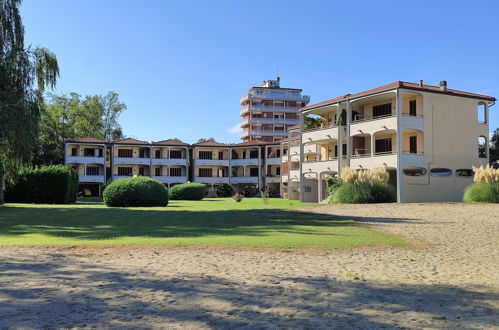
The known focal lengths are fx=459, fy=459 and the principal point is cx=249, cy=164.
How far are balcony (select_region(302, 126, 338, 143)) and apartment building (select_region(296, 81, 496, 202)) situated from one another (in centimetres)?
11

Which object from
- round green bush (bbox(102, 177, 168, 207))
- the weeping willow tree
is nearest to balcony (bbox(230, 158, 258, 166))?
round green bush (bbox(102, 177, 168, 207))

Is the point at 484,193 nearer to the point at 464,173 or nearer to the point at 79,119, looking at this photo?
the point at 464,173

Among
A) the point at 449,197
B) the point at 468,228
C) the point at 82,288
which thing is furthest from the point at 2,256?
the point at 449,197

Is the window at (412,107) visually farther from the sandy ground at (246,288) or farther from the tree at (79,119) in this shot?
the tree at (79,119)

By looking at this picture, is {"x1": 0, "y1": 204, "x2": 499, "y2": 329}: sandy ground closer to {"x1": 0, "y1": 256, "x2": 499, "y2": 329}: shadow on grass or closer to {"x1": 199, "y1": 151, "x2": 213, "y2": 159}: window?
{"x1": 0, "y1": 256, "x2": 499, "y2": 329}: shadow on grass

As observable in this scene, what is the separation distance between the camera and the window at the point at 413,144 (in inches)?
1569

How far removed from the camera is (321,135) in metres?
46.8

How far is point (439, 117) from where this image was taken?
39.6 metres

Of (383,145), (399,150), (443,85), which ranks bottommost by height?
(399,150)

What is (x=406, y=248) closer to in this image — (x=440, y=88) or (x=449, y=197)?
(x=449, y=197)

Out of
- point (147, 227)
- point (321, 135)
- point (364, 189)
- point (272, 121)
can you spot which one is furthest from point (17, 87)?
point (272, 121)

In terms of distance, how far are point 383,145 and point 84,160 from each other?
51.8m

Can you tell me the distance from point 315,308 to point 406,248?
259 inches

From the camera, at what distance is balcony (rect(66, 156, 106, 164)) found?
75375 mm
